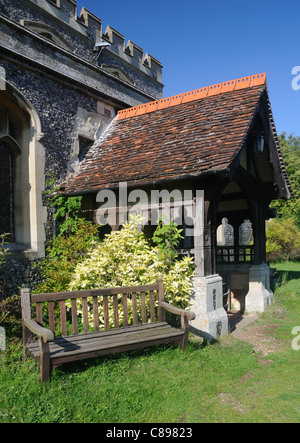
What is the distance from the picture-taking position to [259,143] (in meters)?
7.57

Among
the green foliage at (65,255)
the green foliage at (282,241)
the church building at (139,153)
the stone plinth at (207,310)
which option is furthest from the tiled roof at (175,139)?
the green foliage at (282,241)

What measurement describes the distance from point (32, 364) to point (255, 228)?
635 centimetres

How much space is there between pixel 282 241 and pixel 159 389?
A: 16.5m

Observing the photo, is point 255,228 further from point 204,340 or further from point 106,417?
point 106,417

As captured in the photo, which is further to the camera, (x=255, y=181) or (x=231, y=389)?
(x=255, y=181)

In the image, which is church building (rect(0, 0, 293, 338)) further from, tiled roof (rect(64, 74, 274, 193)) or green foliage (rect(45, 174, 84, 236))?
green foliage (rect(45, 174, 84, 236))

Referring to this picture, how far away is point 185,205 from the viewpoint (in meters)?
6.20

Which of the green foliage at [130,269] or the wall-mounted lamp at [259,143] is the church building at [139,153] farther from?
the green foliage at [130,269]

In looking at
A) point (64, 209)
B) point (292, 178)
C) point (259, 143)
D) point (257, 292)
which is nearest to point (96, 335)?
point (64, 209)

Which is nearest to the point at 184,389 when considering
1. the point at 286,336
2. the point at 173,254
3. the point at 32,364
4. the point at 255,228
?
the point at 32,364

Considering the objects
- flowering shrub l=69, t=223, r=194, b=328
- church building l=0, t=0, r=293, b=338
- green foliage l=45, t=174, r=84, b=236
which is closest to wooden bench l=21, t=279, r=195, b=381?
flowering shrub l=69, t=223, r=194, b=328

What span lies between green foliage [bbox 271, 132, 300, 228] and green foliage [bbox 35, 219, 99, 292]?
17712 mm

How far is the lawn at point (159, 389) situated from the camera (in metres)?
3.31
